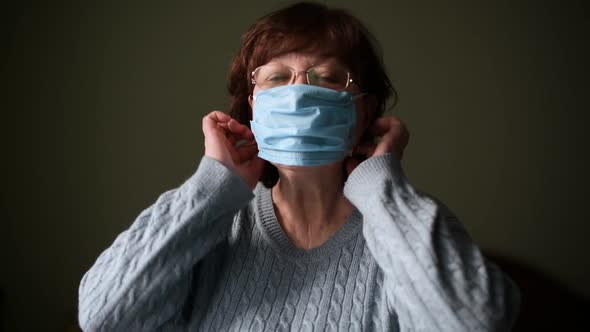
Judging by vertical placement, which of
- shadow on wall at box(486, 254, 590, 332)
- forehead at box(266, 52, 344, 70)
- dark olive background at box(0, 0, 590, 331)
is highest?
forehead at box(266, 52, 344, 70)

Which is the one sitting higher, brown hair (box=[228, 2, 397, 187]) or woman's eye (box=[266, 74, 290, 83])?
brown hair (box=[228, 2, 397, 187])

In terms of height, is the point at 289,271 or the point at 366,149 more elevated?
the point at 366,149

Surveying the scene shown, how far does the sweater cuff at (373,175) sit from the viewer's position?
98cm

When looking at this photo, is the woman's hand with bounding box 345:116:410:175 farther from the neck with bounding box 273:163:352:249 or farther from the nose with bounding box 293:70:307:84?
the nose with bounding box 293:70:307:84

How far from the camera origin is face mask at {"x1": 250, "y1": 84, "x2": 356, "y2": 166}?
3.33 feet

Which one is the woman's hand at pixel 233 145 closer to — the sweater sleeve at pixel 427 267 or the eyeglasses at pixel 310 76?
the eyeglasses at pixel 310 76

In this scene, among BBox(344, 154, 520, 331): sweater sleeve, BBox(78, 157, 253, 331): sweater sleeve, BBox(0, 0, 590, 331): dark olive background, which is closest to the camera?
BBox(344, 154, 520, 331): sweater sleeve

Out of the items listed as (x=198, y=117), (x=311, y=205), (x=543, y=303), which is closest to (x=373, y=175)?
(x=311, y=205)

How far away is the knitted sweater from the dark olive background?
A: 1130mm

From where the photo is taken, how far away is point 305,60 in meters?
1.07

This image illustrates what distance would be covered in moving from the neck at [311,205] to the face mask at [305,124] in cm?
10

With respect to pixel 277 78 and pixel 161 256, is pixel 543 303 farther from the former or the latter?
pixel 161 256

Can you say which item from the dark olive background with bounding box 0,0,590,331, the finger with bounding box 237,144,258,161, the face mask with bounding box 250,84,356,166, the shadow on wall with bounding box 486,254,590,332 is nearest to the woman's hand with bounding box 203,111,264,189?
the finger with bounding box 237,144,258,161

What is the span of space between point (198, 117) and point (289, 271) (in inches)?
48.4
